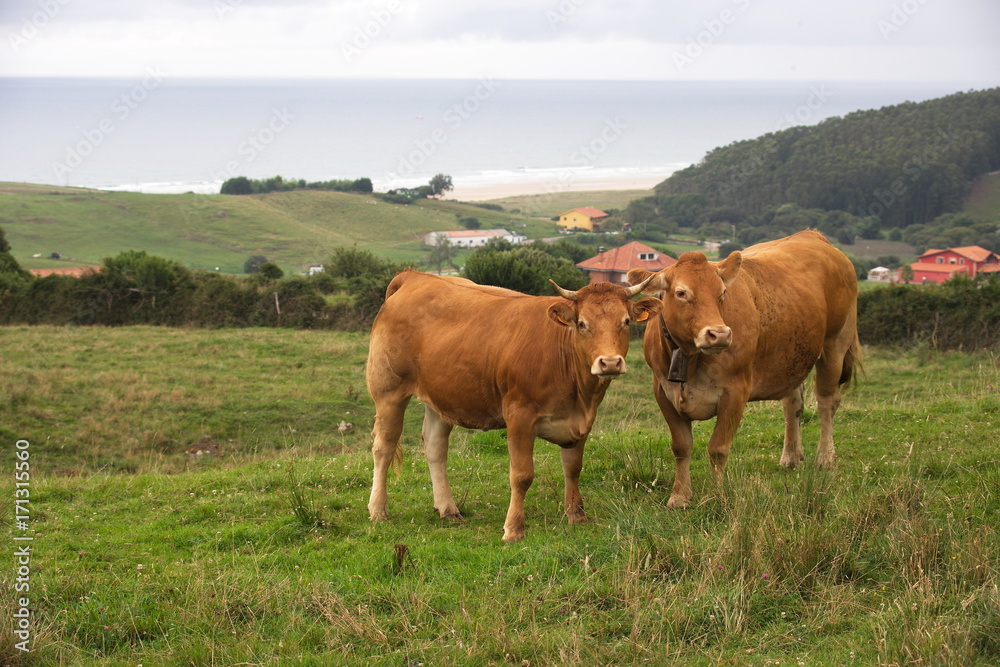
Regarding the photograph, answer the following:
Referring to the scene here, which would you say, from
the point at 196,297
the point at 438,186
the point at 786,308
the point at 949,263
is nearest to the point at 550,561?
the point at 786,308

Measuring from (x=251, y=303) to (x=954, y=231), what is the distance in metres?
65.3

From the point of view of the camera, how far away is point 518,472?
290 inches

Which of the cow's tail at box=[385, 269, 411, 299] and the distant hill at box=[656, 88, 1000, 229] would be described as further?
the distant hill at box=[656, 88, 1000, 229]

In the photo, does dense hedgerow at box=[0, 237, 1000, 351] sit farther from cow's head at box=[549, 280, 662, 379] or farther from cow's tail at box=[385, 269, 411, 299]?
cow's head at box=[549, 280, 662, 379]

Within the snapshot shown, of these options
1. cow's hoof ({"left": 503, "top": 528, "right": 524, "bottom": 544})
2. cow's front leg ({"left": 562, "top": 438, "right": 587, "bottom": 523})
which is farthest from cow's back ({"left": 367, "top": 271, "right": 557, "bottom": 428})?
cow's hoof ({"left": 503, "top": 528, "right": 524, "bottom": 544})

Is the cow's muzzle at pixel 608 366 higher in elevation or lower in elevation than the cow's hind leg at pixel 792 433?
higher

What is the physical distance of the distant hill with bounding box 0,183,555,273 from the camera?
73.6m

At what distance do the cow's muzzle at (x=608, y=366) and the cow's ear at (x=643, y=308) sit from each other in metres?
0.68

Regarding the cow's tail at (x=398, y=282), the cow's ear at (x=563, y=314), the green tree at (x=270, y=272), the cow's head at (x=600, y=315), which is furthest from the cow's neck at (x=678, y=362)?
the green tree at (x=270, y=272)

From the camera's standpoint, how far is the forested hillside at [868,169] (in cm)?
8062

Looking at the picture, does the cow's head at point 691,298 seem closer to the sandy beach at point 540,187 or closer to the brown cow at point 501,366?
the brown cow at point 501,366

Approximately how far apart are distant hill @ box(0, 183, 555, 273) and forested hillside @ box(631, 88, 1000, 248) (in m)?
20.4

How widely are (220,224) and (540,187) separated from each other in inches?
2596

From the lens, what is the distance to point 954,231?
Result: 2879 inches
